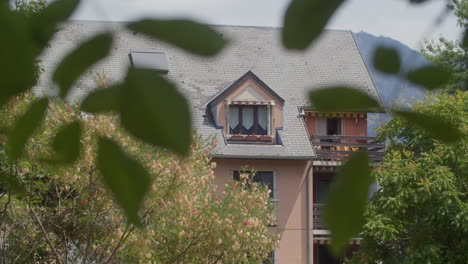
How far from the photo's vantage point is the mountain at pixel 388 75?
553mm

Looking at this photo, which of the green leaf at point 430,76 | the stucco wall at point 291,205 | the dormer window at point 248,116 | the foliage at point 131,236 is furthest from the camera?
the stucco wall at point 291,205

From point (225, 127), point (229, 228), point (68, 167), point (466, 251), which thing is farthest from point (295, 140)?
point (68, 167)

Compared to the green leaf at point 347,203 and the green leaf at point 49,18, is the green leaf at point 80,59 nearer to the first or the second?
the green leaf at point 49,18


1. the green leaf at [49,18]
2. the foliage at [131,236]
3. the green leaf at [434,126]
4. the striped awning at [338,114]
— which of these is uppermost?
the green leaf at [49,18]

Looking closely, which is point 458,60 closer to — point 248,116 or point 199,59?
point 199,59

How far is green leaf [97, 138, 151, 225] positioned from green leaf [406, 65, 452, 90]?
0.72 ft

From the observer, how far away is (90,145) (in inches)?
24.9

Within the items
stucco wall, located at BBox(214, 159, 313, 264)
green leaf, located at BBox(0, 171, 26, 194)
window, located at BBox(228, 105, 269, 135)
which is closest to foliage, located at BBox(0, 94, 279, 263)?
green leaf, located at BBox(0, 171, 26, 194)

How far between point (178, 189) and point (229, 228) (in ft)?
3.04

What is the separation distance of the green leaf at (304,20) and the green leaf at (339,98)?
0.04 m

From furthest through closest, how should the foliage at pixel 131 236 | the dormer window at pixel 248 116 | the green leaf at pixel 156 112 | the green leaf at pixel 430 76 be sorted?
the dormer window at pixel 248 116
the foliage at pixel 131 236
the green leaf at pixel 430 76
the green leaf at pixel 156 112

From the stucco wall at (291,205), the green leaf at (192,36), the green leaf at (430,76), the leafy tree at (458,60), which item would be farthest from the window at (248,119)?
the green leaf at (192,36)

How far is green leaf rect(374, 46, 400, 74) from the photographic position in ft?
1.84

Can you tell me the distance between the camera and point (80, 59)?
0.58 meters
